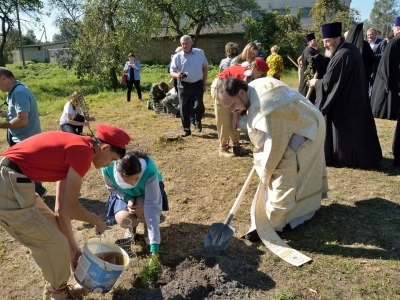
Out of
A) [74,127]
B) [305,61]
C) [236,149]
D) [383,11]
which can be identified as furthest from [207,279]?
[383,11]

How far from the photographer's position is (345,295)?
118 inches

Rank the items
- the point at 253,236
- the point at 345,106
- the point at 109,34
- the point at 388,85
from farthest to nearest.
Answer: the point at 109,34, the point at 388,85, the point at 345,106, the point at 253,236

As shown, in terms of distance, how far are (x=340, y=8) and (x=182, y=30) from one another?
37.0 feet

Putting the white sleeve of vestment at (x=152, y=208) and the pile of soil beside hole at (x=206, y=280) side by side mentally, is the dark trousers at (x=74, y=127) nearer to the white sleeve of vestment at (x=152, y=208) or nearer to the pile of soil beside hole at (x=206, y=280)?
the white sleeve of vestment at (x=152, y=208)

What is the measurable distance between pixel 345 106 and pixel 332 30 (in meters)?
0.98

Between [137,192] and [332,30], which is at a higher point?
[332,30]

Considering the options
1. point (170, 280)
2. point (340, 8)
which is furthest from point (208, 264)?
point (340, 8)

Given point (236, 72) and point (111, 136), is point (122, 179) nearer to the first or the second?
point (111, 136)

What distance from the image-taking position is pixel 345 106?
5109 mm

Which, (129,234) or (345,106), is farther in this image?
(345,106)

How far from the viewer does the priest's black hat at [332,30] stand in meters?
4.88

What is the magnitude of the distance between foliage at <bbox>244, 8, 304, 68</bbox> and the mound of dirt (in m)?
21.2

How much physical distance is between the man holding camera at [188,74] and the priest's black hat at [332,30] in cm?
286

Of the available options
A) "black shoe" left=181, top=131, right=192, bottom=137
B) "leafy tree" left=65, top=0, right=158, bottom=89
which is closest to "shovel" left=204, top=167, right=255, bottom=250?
"black shoe" left=181, top=131, right=192, bottom=137
